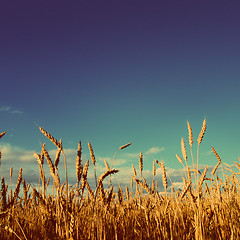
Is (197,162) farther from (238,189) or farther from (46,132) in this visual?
(238,189)

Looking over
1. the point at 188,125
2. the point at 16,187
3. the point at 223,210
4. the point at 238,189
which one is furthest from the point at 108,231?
the point at 238,189

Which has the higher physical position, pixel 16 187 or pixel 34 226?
pixel 16 187

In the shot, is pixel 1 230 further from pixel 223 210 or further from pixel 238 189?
pixel 238 189

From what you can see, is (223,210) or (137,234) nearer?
(137,234)

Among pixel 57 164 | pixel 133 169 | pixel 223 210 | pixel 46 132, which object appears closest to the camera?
pixel 46 132

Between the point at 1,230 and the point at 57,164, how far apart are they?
1.79m

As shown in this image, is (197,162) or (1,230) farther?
(1,230)

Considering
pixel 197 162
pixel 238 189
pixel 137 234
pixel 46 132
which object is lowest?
pixel 137 234

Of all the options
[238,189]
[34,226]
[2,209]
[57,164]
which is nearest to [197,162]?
[57,164]

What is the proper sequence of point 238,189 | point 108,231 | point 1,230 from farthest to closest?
point 238,189 < point 1,230 < point 108,231

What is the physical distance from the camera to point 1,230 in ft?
10.2

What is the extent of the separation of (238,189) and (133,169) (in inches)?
96.8

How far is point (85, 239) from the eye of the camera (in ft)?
8.02

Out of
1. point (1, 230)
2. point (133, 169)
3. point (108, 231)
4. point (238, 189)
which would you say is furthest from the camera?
point (238, 189)
